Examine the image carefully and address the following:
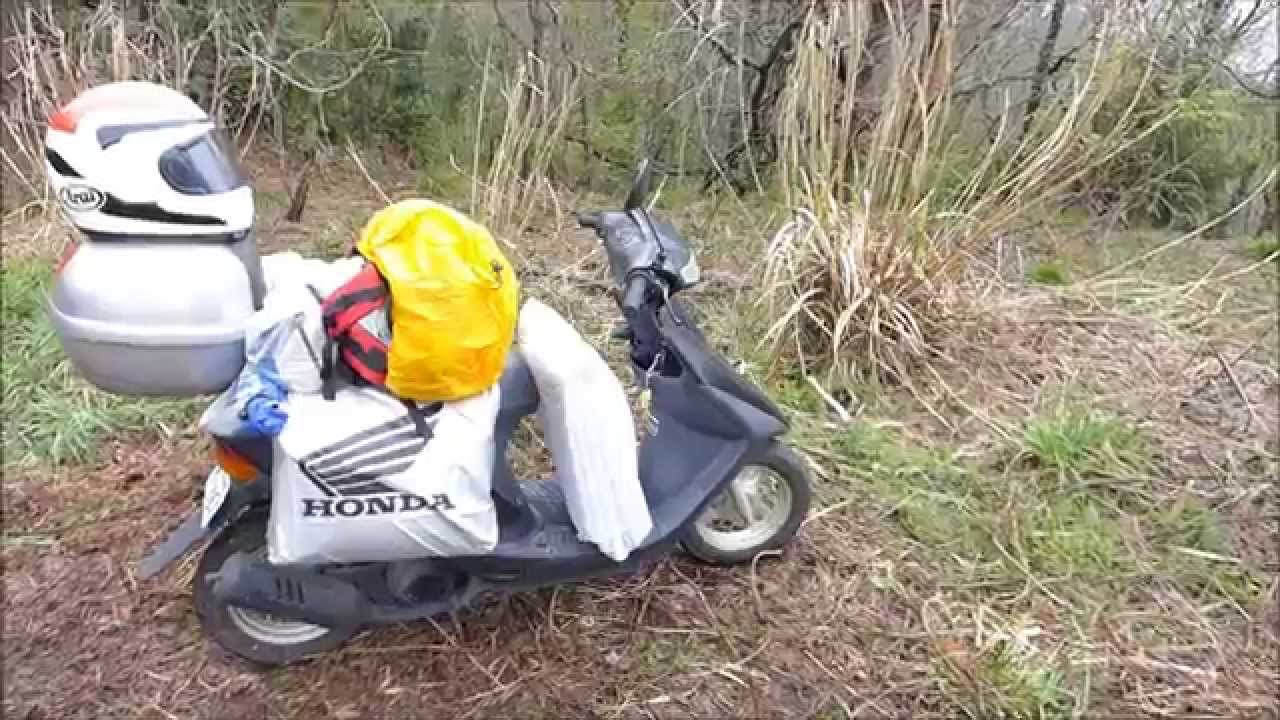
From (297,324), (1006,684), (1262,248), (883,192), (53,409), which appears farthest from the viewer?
(1262,248)

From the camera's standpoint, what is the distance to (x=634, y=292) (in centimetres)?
193

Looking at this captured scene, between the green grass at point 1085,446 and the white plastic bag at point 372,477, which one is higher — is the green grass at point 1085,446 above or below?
below

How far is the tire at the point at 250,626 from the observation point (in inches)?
74.8

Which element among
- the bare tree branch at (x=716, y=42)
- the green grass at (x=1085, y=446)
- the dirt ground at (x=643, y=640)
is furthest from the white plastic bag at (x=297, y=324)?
the bare tree branch at (x=716, y=42)

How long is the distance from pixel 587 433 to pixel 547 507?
0.27 metres

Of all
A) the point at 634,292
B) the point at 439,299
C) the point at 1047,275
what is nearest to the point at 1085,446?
the point at 1047,275

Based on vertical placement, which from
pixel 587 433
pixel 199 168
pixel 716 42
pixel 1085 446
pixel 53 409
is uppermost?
pixel 199 168

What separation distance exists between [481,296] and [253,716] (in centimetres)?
89

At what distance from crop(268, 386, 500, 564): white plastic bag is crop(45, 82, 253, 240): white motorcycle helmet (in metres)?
0.33

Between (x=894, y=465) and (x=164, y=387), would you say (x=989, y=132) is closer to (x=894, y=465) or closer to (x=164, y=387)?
(x=894, y=465)

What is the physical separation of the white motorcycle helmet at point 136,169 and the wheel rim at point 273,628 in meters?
0.73

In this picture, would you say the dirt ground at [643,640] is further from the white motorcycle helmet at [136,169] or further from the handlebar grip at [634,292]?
the white motorcycle helmet at [136,169]

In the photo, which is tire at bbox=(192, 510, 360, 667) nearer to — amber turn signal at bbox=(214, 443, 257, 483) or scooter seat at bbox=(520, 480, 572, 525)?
amber turn signal at bbox=(214, 443, 257, 483)

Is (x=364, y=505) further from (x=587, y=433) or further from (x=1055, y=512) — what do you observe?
(x=1055, y=512)
